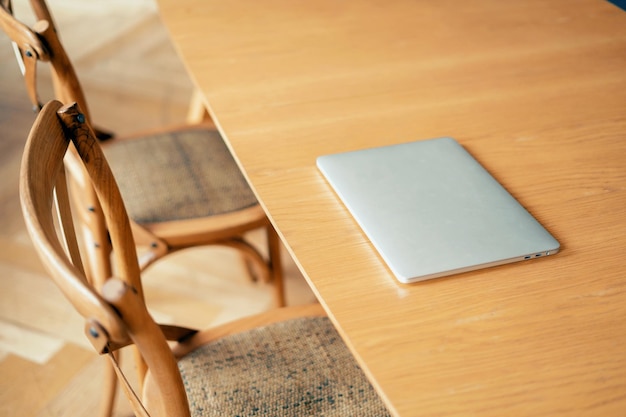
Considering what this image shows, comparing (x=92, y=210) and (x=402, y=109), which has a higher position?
(x=402, y=109)

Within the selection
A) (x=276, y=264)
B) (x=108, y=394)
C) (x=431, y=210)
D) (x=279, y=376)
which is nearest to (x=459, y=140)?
(x=431, y=210)

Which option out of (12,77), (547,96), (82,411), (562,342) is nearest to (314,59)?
(547,96)

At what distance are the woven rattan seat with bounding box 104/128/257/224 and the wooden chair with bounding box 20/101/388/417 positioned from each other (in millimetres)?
318

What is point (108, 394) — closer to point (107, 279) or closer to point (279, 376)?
point (279, 376)

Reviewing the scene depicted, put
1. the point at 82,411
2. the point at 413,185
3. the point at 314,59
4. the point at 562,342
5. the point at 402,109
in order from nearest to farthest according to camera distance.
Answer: the point at 562,342 < the point at 413,185 < the point at 402,109 < the point at 314,59 < the point at 82,411

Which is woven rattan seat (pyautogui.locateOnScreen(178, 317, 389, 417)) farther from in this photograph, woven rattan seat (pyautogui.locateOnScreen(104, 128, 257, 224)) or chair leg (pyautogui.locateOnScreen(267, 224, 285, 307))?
chair leg (pyautogui.locateOnScreen(267, 224, 285, 307))

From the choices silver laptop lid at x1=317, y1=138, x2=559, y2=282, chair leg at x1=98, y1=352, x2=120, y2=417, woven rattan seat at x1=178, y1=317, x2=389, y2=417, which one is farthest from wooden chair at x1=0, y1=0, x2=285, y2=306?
silver laptop lid at x1=317, y1=138, x2=559, y2=282

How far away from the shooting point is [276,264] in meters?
1.45

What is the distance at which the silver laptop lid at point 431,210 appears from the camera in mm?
702

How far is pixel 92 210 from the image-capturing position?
1152mm

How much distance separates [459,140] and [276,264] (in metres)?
0.64

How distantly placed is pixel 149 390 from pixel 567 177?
61 centimetres

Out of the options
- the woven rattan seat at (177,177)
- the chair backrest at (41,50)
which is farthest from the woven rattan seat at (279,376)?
the chair backrest at (41,50)

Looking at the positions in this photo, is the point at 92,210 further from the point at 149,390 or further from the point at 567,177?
the point at 567,177
